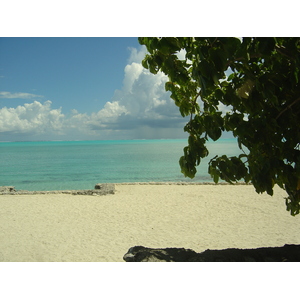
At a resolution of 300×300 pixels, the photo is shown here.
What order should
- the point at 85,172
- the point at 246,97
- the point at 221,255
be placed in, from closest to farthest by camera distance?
1. the point at 246,97
2. the point at 221,255
3. the point at 85,172

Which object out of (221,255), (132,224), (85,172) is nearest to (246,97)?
(221,255)

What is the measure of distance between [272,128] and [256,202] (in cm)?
830

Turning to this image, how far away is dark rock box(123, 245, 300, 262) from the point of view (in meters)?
3.52

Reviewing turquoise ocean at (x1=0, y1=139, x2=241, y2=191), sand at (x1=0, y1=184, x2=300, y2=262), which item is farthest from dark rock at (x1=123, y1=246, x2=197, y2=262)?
turquoise ocean at (x1=0, y1=139, x2=241, y2=191)

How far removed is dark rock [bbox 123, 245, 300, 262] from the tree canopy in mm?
780

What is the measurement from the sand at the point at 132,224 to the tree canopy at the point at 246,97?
11.1ft

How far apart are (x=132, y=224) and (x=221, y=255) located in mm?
4314

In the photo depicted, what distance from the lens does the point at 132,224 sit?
25.2ft

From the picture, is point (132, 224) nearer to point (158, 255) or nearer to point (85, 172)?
point (158, 255)

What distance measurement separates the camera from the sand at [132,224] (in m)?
6.01

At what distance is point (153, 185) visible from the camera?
14430 mm

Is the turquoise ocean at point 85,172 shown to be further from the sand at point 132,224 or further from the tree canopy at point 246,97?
the tree canopy at point 246,97

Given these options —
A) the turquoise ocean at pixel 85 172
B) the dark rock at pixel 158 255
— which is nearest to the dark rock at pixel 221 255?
the dark rock at pixel 158 255
